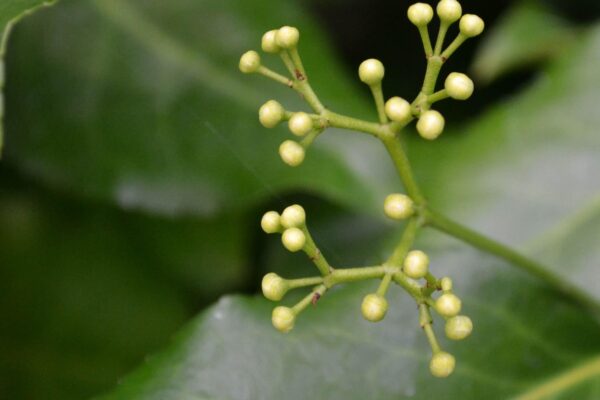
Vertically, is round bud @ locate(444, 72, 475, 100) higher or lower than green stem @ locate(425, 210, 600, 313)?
higher

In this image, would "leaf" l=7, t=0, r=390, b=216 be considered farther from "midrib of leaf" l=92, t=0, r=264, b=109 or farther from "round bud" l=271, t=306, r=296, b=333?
"round bud" l=271, t=306, r=296, b=333

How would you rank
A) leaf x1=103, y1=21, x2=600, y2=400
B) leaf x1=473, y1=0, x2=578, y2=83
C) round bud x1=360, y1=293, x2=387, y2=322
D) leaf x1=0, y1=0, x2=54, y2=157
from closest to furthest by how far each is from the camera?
1. round bud x1=360, y1=293, x2=387, y2=322
2. leaf x1=0, y1=0, x2=54, y2=157
3. leaf x1=103, y1=21, x2=600, y2=400
4. leaf x1=473, y1=0, x2=578, y2=83

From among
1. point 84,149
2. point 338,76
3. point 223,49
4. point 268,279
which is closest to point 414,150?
point 338,76

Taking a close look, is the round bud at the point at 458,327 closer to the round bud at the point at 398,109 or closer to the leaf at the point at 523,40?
the round bud at the point at 398,109

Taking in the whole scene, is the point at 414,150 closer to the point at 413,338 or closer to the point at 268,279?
the point at 413,338

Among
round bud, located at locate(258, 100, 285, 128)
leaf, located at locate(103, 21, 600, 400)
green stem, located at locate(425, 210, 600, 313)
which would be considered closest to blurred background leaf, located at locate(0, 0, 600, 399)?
leaf, located at locate(103, 21, 600, 400)

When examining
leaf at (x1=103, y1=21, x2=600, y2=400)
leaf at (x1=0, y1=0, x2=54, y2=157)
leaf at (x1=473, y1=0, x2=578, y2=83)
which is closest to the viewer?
leaf at (x1=0, y1=0, x2=54, y2=157)

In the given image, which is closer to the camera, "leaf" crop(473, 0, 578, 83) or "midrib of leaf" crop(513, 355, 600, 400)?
"midrib of leaf" crop(513, 355, 600, 400)

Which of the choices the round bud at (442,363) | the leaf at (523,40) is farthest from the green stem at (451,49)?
the leaf at (523,40)
